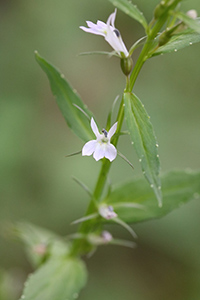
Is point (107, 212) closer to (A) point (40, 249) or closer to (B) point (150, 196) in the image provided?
(B) point (150, 196)

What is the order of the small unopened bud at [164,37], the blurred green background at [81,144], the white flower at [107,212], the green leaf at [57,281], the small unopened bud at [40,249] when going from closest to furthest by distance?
the small unopened bud at [164,37] → the white flower at [107,212] → the green leaf at [57,281] → the small unopened bud at [40,249] → the blurred green background at [81,144]

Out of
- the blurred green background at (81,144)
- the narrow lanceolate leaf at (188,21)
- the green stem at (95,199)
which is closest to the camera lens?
the narrow lanceolate leaf at (188,21)

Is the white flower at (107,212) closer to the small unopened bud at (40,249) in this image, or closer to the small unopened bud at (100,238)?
the small unopened bud at (100,238)

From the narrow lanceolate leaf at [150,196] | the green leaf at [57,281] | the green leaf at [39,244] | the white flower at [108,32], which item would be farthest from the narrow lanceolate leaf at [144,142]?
the green leaf at [39,244]

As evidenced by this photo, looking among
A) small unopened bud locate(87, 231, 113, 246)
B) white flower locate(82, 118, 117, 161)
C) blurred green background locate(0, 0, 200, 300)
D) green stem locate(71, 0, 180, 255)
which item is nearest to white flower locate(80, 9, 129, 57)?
green stem locate(71, 0, 180, 255)

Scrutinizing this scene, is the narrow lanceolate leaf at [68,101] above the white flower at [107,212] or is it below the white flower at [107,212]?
above

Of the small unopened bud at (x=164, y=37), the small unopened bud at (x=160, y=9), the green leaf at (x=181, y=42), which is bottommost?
the green leaf at (x=181, y=42)

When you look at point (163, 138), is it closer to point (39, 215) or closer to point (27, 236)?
point (39, 215)

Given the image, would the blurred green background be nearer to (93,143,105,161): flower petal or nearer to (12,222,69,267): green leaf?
(12,222,69,267): green leaf
